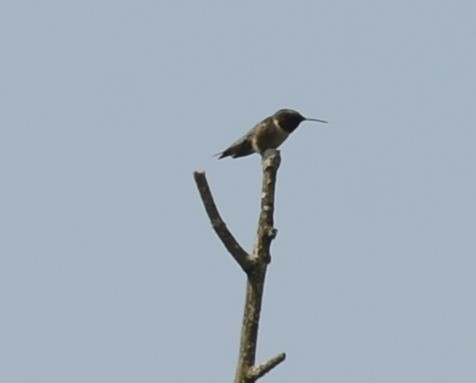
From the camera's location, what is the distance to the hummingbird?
27.7 ft

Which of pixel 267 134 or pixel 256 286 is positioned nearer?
pixel 256 286

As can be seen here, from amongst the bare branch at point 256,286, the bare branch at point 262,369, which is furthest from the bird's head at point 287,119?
the bare branch at point 262,369

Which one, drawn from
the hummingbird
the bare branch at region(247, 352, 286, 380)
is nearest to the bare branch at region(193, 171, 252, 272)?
the bare branch at region(247, 352, 286, 380)

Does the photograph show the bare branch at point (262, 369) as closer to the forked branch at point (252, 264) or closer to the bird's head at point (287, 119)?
the forked branch at point (252, 264)

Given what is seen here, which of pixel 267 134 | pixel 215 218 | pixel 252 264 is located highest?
pixel 267 134

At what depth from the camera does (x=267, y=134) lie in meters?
8.44

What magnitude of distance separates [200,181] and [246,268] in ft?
1.60

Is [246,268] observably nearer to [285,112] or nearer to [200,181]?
[200,181]

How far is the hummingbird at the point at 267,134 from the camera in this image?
844cm

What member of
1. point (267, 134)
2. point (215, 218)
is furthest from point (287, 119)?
point (215, 218)

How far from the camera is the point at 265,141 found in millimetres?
8430

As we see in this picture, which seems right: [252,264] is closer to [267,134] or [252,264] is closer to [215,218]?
[215,218]

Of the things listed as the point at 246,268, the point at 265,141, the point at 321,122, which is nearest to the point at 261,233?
the point at 246,268

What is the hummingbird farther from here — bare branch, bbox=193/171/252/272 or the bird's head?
bare branch, bbox=193/171/252/272
